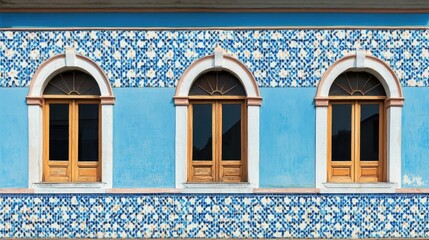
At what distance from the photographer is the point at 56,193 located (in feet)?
28.3

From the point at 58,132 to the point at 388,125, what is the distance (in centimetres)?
540

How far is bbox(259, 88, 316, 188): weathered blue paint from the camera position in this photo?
8672mm

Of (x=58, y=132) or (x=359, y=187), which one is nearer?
(x=359, y=187)

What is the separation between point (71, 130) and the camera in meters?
8.81

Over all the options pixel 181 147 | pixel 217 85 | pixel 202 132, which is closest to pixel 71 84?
pixel 181 147

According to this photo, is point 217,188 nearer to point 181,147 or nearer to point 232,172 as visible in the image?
point 232,172

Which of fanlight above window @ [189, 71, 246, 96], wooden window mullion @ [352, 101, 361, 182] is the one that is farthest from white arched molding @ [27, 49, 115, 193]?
wooden window mullion @ [352, 101, 361, 182]

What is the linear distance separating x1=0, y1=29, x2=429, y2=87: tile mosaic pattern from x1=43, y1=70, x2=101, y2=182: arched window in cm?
44

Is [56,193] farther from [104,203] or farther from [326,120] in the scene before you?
[326,120]

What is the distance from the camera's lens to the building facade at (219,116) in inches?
340

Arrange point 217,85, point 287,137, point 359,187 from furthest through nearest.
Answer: point 217,85
point 287,137
point 359,187

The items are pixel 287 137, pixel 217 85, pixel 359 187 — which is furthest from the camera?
pixel 217 85

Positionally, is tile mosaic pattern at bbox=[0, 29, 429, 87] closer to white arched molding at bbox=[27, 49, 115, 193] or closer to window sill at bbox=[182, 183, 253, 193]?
white arched molding at bbox=[27, 49, 115, 193]
